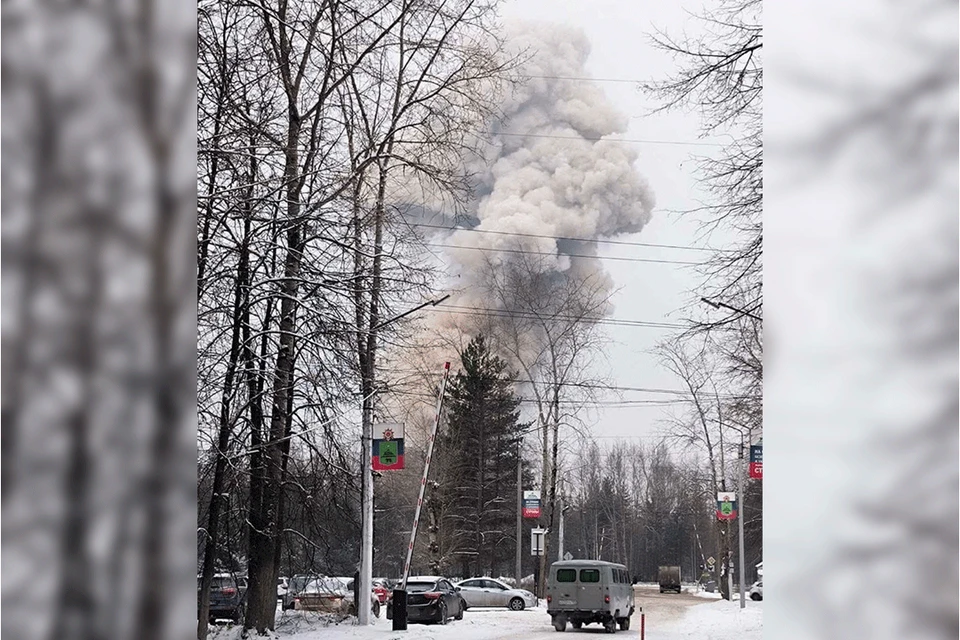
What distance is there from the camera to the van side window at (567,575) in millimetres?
14719

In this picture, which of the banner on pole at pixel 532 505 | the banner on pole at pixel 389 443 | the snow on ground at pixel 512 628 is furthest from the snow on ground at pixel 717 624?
the banner on pole at pixel 389 443

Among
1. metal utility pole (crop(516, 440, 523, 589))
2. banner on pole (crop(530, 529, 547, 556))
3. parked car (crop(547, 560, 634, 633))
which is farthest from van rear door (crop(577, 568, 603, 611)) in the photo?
metal utility pole (crop(516, 440, 523, 589))

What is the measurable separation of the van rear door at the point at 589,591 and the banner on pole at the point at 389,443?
4445 millimetres

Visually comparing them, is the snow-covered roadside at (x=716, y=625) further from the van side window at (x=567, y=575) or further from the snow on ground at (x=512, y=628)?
the van side window at (x=567, y=575)

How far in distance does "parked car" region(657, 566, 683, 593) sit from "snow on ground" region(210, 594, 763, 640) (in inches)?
391

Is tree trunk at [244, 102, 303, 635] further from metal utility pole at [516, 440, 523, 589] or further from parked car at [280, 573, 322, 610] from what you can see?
metal utility pole at [516, 440, 523, 589]

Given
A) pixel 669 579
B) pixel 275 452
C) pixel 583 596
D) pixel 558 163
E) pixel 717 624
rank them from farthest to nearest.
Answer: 1. pixel 558 163
2. pixel 669 579
3. pixel 717 624
4. pixel 583 596
5. pixel 275 452

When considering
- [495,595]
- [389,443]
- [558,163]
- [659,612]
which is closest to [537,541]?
[495,595]

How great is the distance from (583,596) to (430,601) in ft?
6.89

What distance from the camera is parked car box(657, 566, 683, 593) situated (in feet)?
96.8

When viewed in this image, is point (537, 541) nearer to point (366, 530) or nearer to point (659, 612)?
point (659, 612)

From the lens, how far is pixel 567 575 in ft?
48.4
